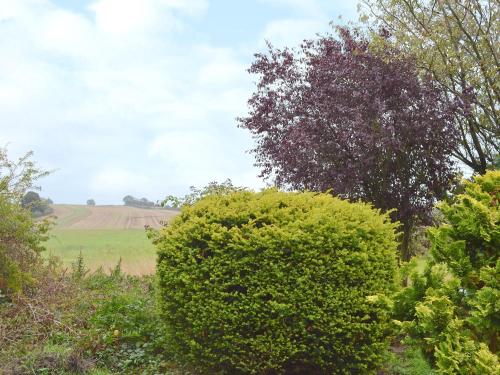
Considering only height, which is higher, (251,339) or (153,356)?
(251,339)

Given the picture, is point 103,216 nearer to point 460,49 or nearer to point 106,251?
point 106,251

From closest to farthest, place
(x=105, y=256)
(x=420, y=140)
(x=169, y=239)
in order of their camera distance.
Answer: (x=169, y=239)
(x=420, y=140)
(x=105, y=256)

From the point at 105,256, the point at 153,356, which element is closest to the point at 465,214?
the point at 153,356

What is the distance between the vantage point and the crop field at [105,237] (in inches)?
539

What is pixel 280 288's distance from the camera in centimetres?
574

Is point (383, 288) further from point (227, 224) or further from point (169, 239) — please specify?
point (169, 239)

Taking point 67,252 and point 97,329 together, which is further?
point 67,252

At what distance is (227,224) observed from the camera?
241 inches

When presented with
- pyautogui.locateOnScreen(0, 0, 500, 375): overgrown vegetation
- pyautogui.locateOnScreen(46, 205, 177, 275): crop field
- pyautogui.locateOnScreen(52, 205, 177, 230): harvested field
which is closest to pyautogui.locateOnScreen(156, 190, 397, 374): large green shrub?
pyautogui.locateOnScreen(0, 0, 500, 375): overgrown vegetation

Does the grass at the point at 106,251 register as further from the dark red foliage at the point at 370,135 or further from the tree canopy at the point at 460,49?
the tree canopy at the point at 460,49

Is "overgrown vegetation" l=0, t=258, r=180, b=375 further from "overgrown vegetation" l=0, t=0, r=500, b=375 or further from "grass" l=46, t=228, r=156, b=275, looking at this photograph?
"grass" l=46, t=228, r=156, b=275

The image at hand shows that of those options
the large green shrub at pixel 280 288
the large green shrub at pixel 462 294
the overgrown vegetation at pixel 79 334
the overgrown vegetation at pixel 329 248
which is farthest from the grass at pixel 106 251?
the large green shrub at pixel 462 294

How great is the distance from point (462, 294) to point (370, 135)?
6.23 m

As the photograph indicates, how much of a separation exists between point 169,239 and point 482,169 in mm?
9310
